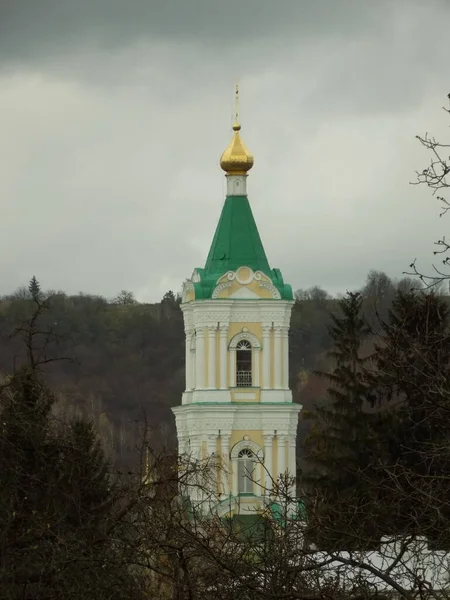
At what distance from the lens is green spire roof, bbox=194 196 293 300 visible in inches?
1900

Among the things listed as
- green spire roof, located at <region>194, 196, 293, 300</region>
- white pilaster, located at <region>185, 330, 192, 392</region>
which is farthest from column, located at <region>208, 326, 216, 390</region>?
white pilaster, located at <region>185, 330, 192, 392</region>

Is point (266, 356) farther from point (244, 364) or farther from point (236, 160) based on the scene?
point (236, 160)

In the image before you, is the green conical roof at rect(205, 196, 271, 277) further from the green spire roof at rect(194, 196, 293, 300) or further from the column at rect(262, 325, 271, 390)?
the column at rect(262, 325, 271, 390)

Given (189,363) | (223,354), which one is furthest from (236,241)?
(189,363)

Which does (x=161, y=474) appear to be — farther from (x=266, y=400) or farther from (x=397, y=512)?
(x=266, y=400)

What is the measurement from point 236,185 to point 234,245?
1529mm

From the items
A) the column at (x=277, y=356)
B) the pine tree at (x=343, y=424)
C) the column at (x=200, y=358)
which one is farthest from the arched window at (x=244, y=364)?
the pine tree at (x=343, y=424)

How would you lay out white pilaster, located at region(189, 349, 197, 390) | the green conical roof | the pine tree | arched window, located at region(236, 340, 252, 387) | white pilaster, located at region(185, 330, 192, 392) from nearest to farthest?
the pine tree → the green conical roof → arched window, located at region(236, 340, 252, 387) → white pilaster, located at region(189, 349, 197, 390) → white pilaster, located at region(185, 330, 192, 392)

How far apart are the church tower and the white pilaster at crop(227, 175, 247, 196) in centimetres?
2

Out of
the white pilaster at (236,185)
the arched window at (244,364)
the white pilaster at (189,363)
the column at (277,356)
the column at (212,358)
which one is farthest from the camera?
the white pilaster at (189,363)

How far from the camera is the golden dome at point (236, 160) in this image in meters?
49.0

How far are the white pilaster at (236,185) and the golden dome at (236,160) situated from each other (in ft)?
0.37

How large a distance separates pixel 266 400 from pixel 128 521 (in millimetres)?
36240

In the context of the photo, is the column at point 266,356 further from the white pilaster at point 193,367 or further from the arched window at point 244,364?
the white pilaster at point 193,367
